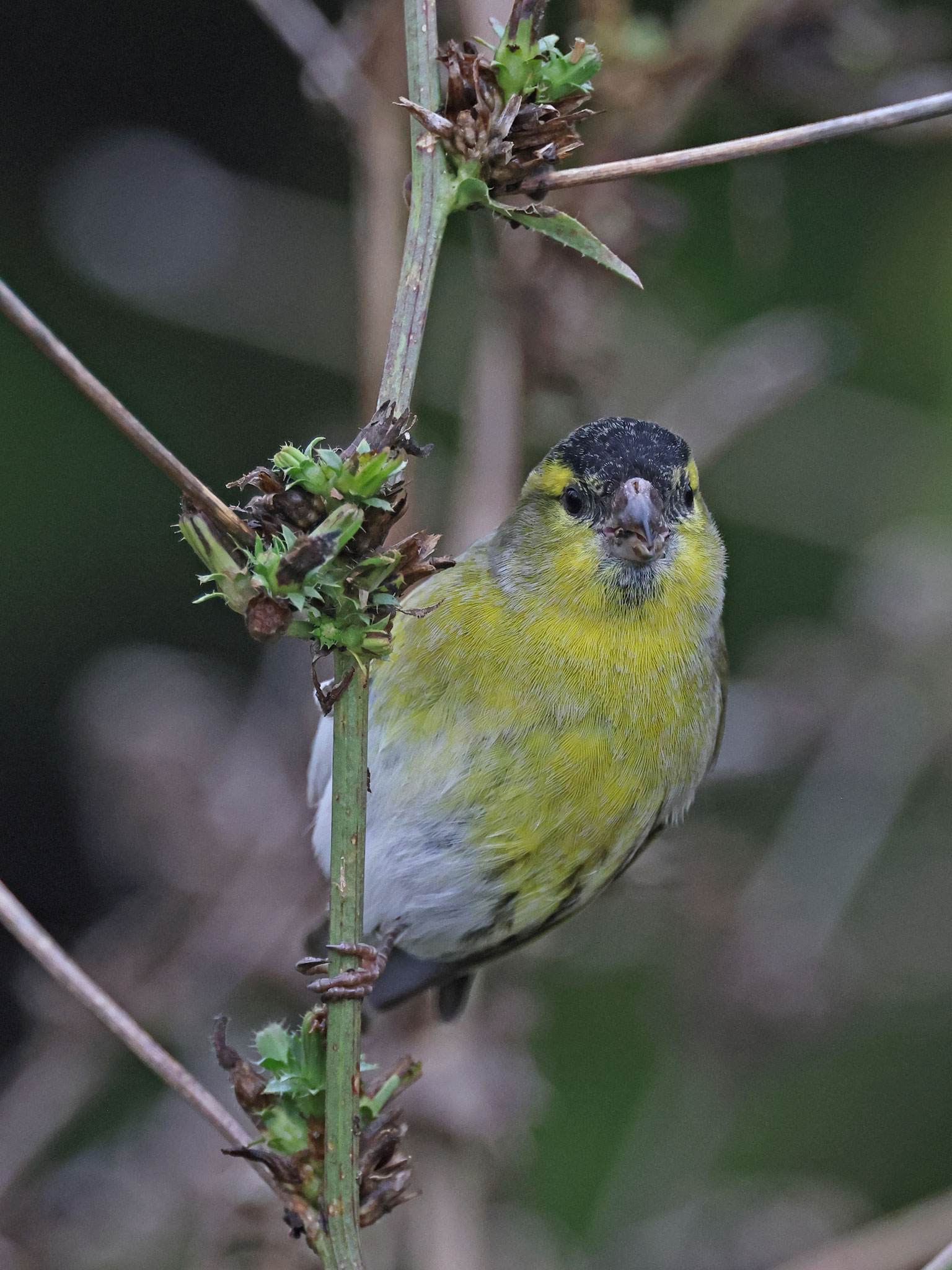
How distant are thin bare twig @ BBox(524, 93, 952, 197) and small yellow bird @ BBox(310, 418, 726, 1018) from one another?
112 centimetres

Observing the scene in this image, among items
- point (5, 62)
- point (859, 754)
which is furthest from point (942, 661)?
point (5, 62)

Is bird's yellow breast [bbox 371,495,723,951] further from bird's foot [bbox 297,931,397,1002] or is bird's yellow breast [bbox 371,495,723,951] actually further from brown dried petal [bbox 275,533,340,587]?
brown dried petal [bbox 275,533,340,587]

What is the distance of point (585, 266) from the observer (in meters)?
3.24

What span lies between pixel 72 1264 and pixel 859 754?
2095 mm

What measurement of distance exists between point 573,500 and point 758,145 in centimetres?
132

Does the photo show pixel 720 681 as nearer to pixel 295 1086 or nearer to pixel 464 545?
pixel 464 545

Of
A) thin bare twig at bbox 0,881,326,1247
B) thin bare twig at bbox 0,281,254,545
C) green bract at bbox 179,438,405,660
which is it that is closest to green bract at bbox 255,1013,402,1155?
thin bare twig at bbox 0,881,326,1247

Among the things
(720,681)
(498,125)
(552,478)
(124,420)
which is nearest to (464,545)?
(552,478)

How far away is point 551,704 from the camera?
8.69ft

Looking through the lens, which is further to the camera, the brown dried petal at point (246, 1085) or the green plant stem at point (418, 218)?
the brown dried petal at point (246, 1085)

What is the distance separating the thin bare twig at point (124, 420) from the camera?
1.44 metres

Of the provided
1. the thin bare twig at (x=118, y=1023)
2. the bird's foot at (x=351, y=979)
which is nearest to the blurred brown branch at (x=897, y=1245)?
the bird's foot at (x=351, y=979)

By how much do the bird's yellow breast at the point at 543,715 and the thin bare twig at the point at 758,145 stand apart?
47.5 inches

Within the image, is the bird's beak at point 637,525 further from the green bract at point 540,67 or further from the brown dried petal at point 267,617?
the brown dried petal at point 267,617
